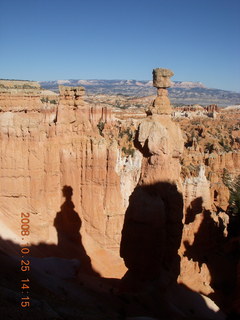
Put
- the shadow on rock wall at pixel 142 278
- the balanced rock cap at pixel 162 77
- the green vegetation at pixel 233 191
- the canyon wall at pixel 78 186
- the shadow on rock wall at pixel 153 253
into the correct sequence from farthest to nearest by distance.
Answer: the green vegetation at pixel 233 191 < the canyon wall at pixel 78 186 < the balanced rock cap at pixel 162 77 < the shadow on rock wall at pixel 153 253 < the shadow on rock wall at pixel 142 278

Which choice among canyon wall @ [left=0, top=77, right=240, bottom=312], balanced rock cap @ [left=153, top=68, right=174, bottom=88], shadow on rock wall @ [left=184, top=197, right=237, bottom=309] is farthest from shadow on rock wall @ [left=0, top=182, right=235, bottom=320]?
shadow on rock wall @ [left=184, top=197, right=237, bottom=309]

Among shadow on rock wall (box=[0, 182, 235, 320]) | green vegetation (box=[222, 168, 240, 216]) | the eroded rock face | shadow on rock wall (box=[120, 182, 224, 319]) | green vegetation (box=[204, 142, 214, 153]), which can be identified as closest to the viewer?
shadow on rock wall (box=[0, 182, 235, 320])

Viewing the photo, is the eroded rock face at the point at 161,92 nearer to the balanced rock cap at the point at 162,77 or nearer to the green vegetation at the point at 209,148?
the balanced rock cap at the point at 162,77

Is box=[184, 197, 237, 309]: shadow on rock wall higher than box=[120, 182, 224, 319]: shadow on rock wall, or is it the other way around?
box=[120, 182, 224, 319]: shadow on rock wall

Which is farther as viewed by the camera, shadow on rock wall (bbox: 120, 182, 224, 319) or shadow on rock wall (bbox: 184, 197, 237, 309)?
shadow on rock wall (bbox: 184, 197, 237, 309)

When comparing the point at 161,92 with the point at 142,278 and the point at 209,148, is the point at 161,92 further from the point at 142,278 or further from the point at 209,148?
the point at 209,148

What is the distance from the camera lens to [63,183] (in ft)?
49.6

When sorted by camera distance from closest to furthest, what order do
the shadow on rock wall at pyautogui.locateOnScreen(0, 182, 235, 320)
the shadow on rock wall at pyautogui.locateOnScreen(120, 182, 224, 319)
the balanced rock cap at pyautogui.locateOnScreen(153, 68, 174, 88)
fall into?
the shadow on rock wall at pyautogui.locateOnScreen(0, 182, 235, 320) < the shadow on rock wall at pyautogui.locateOnScreen(120, 182, 224, 319) < the balanced rock cap at pyautogui.locateOnScreen(153, 68, 174, 88)

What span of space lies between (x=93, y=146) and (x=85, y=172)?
4.36 ft

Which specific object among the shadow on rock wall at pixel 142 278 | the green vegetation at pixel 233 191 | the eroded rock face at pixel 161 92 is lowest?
the green vegetation at pixel 233 191

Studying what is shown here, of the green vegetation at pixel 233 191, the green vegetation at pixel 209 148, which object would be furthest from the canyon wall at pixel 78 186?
the green vegetation at pixel 209 148

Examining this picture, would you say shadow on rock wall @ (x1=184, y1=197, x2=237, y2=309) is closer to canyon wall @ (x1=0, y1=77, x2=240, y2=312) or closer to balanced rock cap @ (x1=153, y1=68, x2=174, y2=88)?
canyon wall @ (x1=0, y1=77, x2=240, y2=312)

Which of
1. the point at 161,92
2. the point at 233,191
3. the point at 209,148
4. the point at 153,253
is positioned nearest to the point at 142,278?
the point at 153,253

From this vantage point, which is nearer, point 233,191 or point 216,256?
point 216,256
